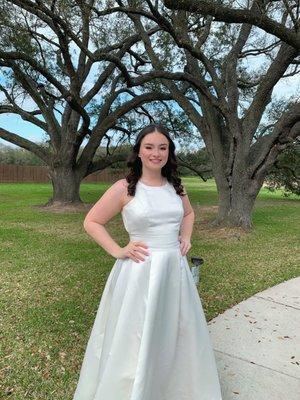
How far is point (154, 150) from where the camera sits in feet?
8.37

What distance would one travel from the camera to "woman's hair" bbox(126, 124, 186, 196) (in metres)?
2.59

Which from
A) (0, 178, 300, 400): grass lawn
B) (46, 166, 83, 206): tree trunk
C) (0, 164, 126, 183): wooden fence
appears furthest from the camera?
(0, 164, 126, 183): wooden fence

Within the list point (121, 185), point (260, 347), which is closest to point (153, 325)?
point (121, 185)

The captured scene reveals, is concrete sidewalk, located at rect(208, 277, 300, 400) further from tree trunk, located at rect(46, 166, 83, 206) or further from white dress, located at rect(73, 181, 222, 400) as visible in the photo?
tree trunk, located at rect(46, 166, 83, 206)

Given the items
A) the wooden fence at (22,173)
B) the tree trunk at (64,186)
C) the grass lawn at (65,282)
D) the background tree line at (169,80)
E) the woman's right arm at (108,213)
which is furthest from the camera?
the wooden fence at (22,173)

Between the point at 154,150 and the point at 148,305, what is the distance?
35.0 inches

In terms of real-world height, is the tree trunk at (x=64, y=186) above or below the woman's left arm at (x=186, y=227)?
below

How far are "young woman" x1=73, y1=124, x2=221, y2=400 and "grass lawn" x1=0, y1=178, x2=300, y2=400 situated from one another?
2.88 feet

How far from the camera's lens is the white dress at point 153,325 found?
2408 mm

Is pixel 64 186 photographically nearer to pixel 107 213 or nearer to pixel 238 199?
pixel 238 199

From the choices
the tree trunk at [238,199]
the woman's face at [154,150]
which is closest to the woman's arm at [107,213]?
the woman's face at [154,150]

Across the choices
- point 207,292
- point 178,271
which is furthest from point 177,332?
point 207,292

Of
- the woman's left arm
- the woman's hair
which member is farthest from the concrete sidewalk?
the woman's hair

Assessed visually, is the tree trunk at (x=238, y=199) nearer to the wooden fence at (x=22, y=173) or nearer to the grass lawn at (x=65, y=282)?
the grass lawn at (x=65, y=282)
